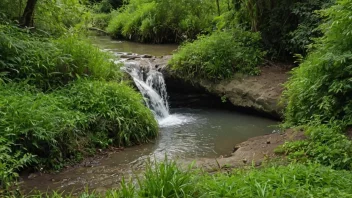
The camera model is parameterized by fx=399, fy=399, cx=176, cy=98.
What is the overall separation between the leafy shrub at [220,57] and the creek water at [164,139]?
795mm

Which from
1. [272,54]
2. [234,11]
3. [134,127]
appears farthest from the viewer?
[234,11]

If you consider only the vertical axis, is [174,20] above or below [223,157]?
above

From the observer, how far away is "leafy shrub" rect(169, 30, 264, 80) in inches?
403

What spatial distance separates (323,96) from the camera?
21.3 ft

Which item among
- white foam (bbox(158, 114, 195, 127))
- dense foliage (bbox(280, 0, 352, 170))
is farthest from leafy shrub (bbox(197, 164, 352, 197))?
white foam (bbox(158, 114, 195, 127))

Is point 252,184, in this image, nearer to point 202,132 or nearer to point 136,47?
point 202,132

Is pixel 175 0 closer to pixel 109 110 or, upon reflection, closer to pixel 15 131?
pixel 109 110

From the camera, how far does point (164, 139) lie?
309 inches

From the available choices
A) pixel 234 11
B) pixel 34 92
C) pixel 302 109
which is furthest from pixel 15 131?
pixel 234 11

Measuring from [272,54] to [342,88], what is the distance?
4.69 m

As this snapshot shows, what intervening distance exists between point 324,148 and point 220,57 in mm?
5503

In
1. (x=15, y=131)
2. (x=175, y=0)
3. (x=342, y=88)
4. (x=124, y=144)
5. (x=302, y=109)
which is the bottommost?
(x=124, y=144)

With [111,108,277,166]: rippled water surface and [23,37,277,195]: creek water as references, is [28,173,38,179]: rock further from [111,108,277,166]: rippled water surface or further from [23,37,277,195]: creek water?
[111,108,277,166]: rippled water surface

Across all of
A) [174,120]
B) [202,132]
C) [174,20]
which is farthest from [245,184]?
[174,20]
